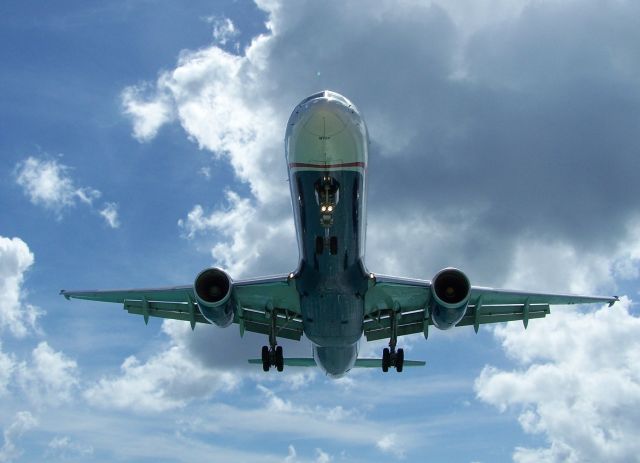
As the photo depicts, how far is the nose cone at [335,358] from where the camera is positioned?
28828 mm

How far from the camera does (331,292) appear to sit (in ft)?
79.0

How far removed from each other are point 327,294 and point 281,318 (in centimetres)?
619

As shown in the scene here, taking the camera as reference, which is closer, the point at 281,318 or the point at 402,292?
the point at 402,292

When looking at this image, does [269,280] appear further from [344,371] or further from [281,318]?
[344,371]

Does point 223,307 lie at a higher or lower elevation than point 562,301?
lower

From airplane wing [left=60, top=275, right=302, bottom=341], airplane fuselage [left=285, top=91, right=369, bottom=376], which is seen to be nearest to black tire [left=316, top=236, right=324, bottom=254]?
airplane fuselage [left=285, top=91, right=369, bottom=376]

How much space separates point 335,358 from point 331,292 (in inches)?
239

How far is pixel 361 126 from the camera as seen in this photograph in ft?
70.5

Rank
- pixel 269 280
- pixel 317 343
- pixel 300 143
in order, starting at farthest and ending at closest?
pixel 317 343 → pixel 269 280 → pixel 300 143

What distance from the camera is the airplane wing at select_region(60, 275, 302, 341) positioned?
1037 inches

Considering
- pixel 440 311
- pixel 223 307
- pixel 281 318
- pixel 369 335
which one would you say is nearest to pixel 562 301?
pixel 440 311

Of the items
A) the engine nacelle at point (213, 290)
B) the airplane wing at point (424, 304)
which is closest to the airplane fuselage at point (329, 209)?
the airplane wing at point (424, 304)

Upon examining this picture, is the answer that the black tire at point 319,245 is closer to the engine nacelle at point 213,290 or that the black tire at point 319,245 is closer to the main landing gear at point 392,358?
the engine nacelle at point 213,290

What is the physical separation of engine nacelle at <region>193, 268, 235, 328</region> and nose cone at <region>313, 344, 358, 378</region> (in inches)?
217
